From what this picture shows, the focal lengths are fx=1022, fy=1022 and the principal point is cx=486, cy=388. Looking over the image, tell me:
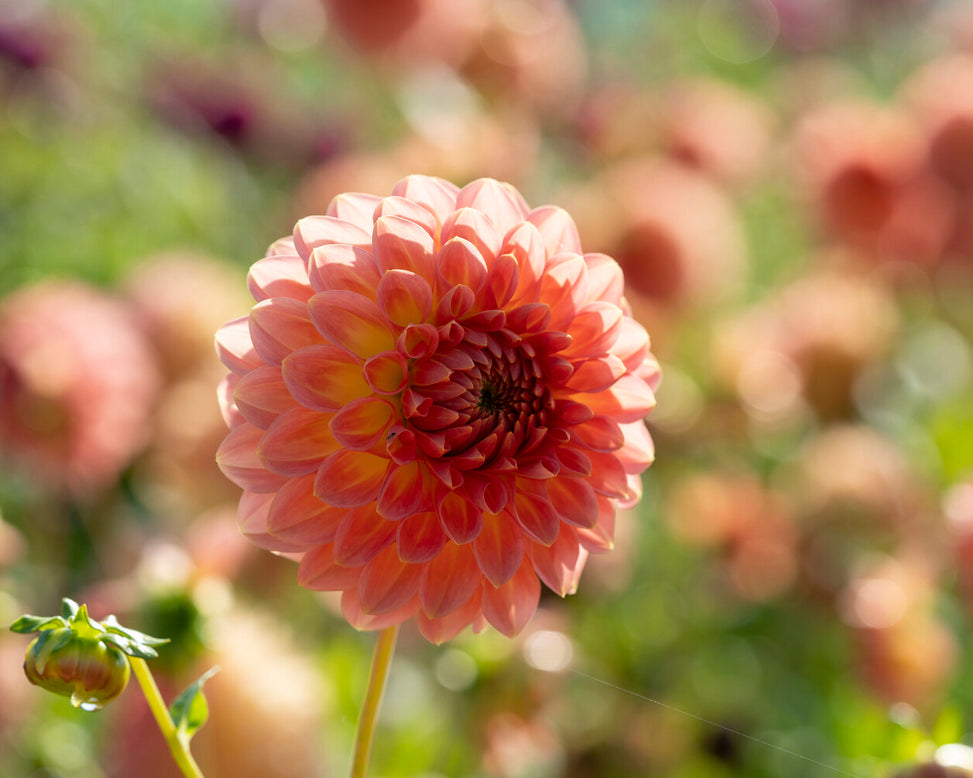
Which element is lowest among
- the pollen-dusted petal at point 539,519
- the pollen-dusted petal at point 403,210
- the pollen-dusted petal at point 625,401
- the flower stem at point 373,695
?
the flower stem at point 373,695

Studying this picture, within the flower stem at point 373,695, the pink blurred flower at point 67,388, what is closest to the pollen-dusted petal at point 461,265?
the flower stem at point 373,695

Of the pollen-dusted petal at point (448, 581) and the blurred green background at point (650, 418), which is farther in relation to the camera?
the blurred green background at point (650, 418)

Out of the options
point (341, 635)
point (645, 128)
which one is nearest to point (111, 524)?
point (341, 635)

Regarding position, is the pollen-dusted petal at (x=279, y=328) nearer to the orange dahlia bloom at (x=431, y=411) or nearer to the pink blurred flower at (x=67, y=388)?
the orange dahlia bloom at (x=431, y=411)

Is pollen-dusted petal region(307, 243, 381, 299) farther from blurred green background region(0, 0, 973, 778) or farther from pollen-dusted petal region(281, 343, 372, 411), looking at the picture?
blurred green background region(0, 0, 973, 778)

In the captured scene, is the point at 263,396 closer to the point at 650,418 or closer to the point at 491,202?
the point at 491,202

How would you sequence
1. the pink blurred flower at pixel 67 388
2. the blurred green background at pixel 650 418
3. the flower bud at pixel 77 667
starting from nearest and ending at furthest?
1. the flower bud at pixel 77 667
2. the blurred green background at pixel 650 418
3. the pink blurred flower at pixel 67 388
